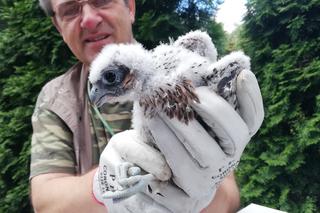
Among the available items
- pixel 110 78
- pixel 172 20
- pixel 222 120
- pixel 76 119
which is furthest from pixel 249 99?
pixel 172 20

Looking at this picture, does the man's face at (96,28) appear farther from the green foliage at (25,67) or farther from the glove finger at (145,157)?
the green foliage at (25,67)

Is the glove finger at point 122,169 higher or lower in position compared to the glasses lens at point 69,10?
lower

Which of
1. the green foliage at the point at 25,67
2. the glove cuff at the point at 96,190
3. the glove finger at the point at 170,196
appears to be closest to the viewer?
the glove finger at the point at 170,196

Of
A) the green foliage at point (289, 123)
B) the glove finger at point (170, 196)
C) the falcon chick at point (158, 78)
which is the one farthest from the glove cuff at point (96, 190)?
the green foliage at point (289, 123)

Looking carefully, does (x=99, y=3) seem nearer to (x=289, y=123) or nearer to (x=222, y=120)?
(x=222, y=120)

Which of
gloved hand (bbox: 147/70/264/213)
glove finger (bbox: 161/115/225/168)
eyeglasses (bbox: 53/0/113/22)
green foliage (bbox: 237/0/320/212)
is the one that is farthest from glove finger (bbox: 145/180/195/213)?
green foliage (bbox: 237/0/320/212)

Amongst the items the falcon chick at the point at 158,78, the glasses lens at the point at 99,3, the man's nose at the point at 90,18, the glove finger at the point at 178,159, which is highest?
the glasses lens at the point at 99,3

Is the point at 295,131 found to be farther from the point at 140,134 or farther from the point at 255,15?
the point at 140,134
